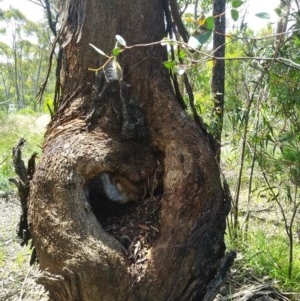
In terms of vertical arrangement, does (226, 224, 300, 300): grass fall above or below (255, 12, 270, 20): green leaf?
below

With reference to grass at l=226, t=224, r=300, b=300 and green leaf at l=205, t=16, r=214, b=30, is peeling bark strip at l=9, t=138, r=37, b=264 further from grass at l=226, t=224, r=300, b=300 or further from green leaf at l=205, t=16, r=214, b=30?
grass at l=226, t=224, r=300, b=300

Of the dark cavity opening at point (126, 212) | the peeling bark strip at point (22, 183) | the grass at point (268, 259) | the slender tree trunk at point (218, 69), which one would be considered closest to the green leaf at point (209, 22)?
the dark cavity opening at point (126, 212)

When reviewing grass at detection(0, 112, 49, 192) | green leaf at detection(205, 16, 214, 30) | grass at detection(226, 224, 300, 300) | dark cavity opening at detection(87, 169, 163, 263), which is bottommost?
grass at detection(226, 224, 300, 300)

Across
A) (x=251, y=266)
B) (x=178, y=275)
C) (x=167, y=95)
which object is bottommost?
(x=251, y=266)

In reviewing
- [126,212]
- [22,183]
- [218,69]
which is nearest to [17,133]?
[218,69]

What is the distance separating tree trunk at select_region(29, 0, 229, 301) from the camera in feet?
4.12

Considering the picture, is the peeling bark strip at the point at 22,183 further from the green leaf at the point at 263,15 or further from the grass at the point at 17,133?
the grass at the point at 17,133

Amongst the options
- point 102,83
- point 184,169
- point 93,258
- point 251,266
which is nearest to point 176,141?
point 184,169

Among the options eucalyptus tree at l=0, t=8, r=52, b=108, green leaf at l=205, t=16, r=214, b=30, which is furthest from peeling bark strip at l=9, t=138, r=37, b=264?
eucalyptus tree at l=0, t=8, r=52, b=108

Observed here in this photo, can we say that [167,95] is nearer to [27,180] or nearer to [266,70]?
[266,70]

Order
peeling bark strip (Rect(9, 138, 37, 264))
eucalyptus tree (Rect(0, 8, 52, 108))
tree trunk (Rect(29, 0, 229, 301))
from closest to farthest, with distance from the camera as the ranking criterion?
tree trunk (Rect(29, 0, 229, 301))
peeling bark strip (Rect(9, 138, 37, 264))
eucalyptus tree (Rect(0, 8, 52, 108))

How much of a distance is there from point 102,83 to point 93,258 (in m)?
0.62

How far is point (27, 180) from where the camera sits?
1.54 m

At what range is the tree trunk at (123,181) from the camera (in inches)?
49.4
